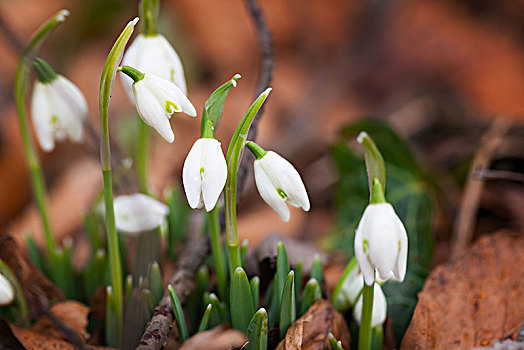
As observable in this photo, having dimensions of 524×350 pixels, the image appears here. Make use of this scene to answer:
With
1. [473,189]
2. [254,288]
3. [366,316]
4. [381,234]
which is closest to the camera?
[381,234]

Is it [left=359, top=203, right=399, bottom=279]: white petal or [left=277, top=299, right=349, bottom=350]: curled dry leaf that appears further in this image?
[left=277, top=299, right=349, bottom=350]: curled dry leaf

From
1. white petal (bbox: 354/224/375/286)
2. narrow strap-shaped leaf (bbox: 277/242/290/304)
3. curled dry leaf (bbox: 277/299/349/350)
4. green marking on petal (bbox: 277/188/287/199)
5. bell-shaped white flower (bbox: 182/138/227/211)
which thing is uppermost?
bell-shaped white flower (bbox: 182/138/227/211)

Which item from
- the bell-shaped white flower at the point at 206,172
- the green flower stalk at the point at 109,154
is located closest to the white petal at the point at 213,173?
the bell-shaped white flower at the point at 206,172

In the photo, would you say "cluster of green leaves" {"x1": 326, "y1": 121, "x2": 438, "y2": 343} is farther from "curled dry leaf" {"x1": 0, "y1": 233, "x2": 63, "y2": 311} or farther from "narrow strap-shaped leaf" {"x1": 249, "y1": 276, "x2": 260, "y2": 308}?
"curled dry leaf" {"x1": 0, "y1": 233, "x2": 63, "y2": 311}

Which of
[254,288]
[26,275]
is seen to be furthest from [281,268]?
[26,275]

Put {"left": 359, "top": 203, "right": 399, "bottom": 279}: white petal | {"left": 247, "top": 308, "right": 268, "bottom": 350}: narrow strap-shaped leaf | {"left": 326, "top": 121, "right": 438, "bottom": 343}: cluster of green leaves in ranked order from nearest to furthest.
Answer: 1. {"left": 359, "top": 203, "right": 399, "bottom": 279}: white petal
2. {"left": 247, "top": 308, "right": 268, "bottom": 350}: narrow strap-shaped leaf
3. {"left": 326, "top": 121, "right": 438, "bottom": 343}: cluster of green leaves

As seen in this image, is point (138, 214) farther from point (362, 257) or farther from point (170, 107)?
point (362, 257)

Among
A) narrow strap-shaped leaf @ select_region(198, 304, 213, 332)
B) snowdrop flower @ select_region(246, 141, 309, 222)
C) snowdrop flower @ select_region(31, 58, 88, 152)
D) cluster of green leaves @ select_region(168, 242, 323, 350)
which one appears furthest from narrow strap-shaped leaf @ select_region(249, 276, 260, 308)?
snowdrop flower @ select_region(31, 58, 88, 152)
